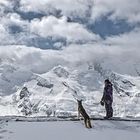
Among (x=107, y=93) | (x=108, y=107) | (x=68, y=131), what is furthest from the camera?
(x=108, y=107)

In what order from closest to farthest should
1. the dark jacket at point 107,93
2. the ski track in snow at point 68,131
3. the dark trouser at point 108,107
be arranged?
1. the ski track in snow at point 68,131
2. the dark jacket at point 107,93
3. the dark trouser at point 108,107

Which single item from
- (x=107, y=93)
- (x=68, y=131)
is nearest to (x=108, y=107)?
(x=107, y=93)

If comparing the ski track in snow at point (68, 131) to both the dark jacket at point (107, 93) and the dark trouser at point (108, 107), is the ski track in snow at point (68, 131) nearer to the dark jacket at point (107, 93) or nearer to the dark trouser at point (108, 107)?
the dark trouser at point (108, 107)

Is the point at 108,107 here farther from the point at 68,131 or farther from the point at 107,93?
the point at 68,131

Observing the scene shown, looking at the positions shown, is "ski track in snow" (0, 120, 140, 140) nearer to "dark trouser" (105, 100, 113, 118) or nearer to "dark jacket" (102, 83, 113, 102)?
"dark trouser" (105, 100, 113, 118)

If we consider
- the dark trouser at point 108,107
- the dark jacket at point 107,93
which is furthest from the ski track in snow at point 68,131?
the dark jacket at point 107,93

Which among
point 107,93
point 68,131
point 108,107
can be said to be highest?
point 107,93

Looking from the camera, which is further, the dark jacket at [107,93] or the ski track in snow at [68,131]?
the dark jacket at [107,93]

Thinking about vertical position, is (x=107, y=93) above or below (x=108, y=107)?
above

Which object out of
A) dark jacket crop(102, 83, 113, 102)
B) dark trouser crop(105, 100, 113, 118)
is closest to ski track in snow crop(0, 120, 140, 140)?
dark trouser crop(105, 100, 113, 118)

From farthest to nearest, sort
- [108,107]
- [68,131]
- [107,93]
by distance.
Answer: [108,107]
[107,93]
[68,131]

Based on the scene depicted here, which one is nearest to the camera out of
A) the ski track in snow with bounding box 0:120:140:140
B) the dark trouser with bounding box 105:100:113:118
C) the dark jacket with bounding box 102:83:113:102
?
the ski track in snow with bounding box 0:120:140:140

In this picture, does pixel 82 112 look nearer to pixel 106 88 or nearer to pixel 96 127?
pixel 96 127

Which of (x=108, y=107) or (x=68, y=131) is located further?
(x=108, y=107)
